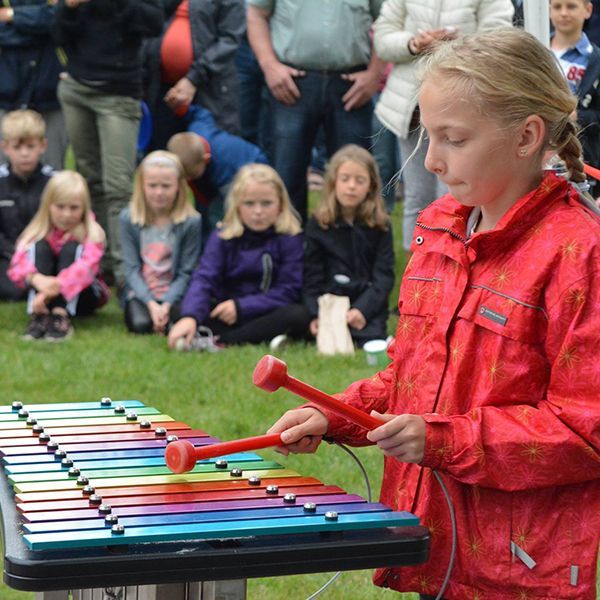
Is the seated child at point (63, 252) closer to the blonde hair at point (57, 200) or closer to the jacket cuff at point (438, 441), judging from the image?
the blonde hair at point (57, 200)

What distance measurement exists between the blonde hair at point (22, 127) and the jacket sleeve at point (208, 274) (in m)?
1.66

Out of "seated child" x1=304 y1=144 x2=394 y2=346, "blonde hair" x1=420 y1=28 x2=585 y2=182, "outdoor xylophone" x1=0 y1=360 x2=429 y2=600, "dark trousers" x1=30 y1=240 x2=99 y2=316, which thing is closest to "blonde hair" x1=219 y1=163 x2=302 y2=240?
"seated child" x1=304 y1=144 x2=394 y2=346

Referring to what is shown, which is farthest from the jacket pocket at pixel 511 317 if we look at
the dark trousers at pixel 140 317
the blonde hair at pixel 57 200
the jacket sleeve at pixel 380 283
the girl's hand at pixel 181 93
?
the girl's hand at pixel 181 93

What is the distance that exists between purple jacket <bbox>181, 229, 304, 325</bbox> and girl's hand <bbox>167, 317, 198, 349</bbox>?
27 cm

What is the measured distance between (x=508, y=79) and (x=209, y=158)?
7.00m

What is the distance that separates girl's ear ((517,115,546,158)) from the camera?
103 inches

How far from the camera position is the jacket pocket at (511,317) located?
2584 millimetres

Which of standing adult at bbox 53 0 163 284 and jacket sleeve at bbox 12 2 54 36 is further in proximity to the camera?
jacket sleeve at bbox 12 2 54 36

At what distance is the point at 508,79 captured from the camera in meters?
2.60

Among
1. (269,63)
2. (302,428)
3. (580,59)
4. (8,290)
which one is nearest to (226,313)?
(269,63)

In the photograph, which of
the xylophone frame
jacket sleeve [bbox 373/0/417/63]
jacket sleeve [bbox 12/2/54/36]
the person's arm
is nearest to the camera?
the xylophone frame

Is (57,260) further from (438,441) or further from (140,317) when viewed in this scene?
(438,441)

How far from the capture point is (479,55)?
2613 mm

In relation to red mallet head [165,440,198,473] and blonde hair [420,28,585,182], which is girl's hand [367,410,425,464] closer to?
red mallet head [165,440,198,473]
